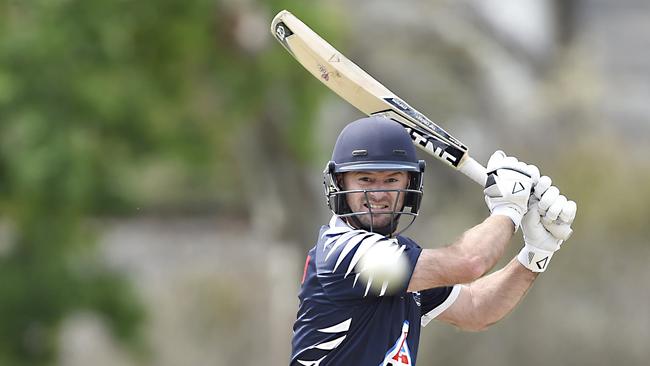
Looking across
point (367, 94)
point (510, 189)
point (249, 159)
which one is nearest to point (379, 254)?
point (510, 189)

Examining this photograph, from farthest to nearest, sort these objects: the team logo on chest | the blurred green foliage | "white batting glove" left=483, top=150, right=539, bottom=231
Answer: the blurred green foliage → "white batting glove" left=483, top=150, right=539, bottom=231 → the team logo on chest

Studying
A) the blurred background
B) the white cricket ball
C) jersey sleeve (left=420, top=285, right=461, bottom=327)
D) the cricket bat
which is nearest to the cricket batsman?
the white cricket ball

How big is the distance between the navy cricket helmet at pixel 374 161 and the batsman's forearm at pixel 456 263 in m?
0.18

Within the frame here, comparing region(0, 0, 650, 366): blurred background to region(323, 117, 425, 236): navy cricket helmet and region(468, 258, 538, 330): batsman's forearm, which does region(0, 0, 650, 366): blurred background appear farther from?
region(323, 117, 425, 236): navy cricket helmet

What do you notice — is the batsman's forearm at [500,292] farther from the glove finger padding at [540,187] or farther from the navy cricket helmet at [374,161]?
the navy cricket helmet at [374,161]

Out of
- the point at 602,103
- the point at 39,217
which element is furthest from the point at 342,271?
the point at 602,103

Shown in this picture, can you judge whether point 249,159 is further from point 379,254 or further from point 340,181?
point 379,254

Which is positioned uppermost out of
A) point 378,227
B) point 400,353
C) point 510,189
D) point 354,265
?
point 510,189

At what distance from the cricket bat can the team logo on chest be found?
734mm

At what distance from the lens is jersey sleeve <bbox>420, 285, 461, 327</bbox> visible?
5.17 m

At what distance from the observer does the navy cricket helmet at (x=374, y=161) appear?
4.71 meters

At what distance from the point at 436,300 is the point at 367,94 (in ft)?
2.70

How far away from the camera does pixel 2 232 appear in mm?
15031

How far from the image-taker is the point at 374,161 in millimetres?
4703
